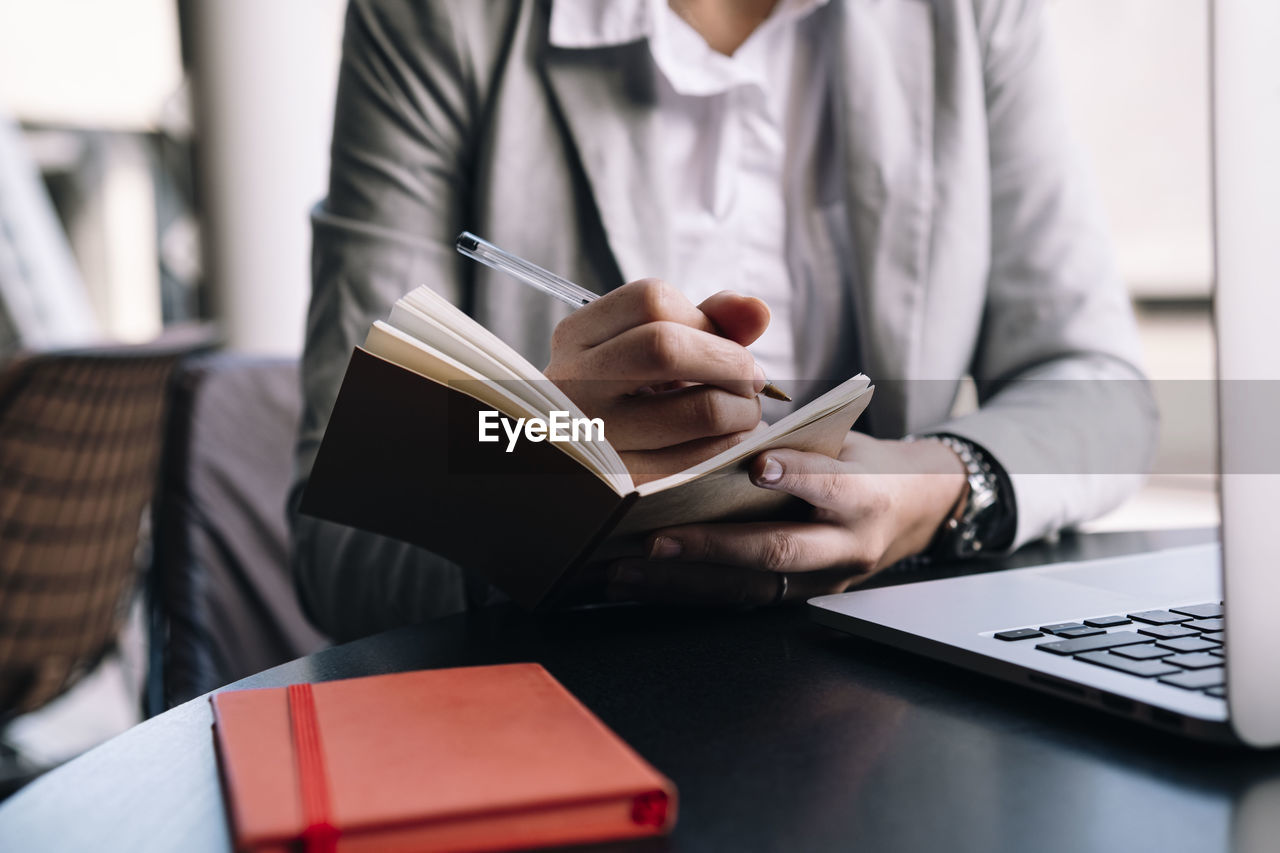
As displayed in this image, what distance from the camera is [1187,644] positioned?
1.33 ft

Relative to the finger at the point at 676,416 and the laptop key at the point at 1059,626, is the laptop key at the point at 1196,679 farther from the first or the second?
the finger at the point at 676,416

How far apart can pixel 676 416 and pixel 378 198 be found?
0.45 metres

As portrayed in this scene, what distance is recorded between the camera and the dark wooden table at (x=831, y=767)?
29 centimetres

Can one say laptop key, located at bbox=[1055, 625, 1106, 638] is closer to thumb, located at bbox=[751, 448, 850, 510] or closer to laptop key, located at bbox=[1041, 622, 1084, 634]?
laptop key, located at bbox=[1041, 622, 1084, 634]

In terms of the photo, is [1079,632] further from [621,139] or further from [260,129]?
[260,129]

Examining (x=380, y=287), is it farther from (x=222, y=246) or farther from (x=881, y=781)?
(x=222, y=246)

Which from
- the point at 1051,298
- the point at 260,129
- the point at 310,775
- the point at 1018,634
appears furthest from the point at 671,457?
the point at 260,129

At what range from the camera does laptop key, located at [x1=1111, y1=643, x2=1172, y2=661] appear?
Result: 15.5 inches

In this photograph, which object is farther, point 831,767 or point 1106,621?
point 1106,621

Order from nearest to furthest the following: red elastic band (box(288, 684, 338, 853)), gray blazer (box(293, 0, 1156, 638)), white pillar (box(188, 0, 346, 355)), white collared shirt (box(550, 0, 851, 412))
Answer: red elastic band (box(288, 684, 338, 853)) → gray blazer (box(293, 0, 1156, 638)) → white collared shirt (box(550, 0, 851, 412)) → white pillar (box(188, 0, 346, 355))

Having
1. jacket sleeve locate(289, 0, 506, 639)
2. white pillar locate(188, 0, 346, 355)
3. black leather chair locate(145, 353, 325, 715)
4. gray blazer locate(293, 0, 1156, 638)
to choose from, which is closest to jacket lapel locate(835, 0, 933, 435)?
gray blazer locate(293, 0, 1156, 638)

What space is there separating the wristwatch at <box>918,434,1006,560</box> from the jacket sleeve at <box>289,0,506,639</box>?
0.41 meters

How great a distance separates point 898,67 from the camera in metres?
0.94

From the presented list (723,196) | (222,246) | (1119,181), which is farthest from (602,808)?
(1119,181)
